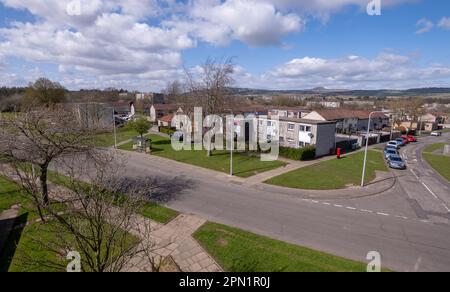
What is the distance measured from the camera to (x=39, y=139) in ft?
44.7

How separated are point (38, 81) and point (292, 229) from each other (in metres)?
65.8

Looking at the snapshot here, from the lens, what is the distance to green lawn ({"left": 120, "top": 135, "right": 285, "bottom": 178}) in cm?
2624

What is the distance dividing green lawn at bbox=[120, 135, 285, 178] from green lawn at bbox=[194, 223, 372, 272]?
37.8ft

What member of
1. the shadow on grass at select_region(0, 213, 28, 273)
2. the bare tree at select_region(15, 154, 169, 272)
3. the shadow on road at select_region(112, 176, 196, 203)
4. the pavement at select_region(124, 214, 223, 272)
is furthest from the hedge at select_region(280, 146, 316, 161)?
the shadow on grass at select_region(0, 213, 28, 273)

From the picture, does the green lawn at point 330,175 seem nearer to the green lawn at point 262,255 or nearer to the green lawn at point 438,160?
the green lawn at point 438,160

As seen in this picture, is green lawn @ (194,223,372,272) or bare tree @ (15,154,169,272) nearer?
bare tree @ (15,154,169,272)

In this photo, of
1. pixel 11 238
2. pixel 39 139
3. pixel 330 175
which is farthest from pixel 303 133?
pixel 11 238

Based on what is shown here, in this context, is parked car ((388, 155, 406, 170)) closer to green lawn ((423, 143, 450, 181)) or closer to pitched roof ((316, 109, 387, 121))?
green lawn ((423, 143, 450, 181))

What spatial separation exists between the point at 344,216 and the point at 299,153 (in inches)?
602

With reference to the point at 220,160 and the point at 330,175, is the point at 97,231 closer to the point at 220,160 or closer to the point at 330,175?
the point at 330,175

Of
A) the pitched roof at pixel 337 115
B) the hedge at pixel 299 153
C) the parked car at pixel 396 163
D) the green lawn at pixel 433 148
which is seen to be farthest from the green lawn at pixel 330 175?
the pitched roof at pixel 337 115

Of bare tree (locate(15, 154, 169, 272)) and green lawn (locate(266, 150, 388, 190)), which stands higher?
bare tree (locate(15, 154, 169, 272))

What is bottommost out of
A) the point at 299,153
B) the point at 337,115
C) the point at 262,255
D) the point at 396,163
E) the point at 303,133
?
the point at 262,255
